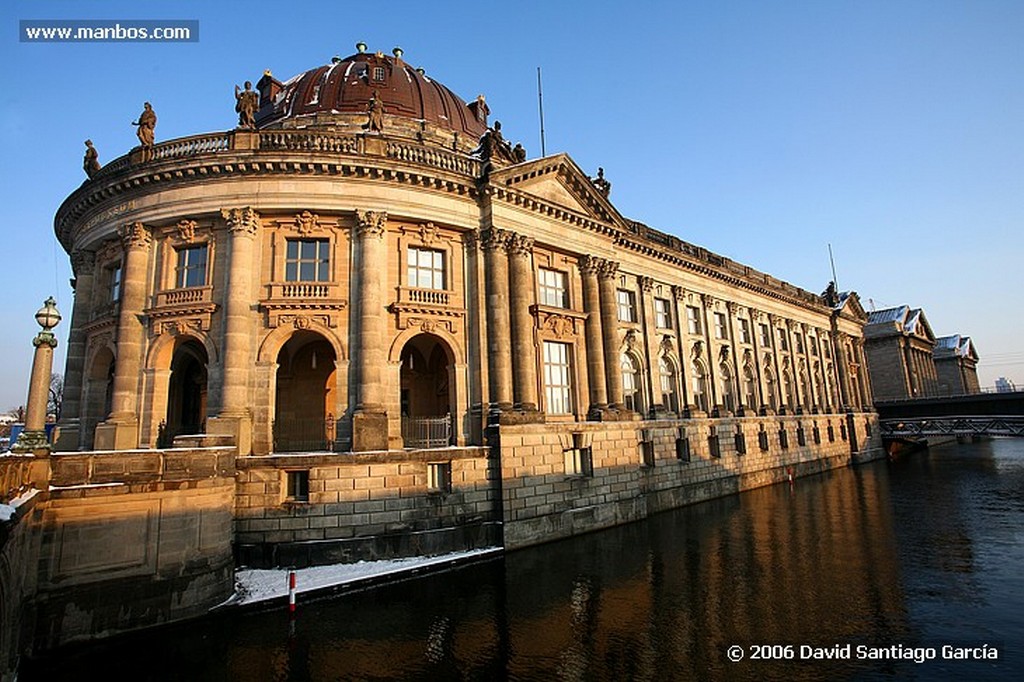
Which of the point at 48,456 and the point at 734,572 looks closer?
the point at 48,456

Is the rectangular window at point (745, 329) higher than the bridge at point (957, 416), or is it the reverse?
the rectangular window at point (745, 329)

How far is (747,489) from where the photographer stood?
34125mm

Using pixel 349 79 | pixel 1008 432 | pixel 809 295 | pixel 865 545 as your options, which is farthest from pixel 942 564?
pixel 1008 432

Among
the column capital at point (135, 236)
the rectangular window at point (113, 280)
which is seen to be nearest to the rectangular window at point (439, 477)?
the column capital at point (135, 236)

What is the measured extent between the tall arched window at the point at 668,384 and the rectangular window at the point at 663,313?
2.28m

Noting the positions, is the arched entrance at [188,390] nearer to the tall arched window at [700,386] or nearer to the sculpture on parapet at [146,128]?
the sculpture on parapet at [146,128]

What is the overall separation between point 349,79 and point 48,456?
90.1 ft

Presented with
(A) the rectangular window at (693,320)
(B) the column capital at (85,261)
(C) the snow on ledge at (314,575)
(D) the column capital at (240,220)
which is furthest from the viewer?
(A) the rectangular window at (693,320)

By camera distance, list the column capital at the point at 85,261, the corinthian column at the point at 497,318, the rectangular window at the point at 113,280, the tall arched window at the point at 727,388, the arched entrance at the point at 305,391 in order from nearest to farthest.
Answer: the corinthian column at the point at 497,318
the rectangular window at the point at 113,280
the arched entrance at the point at 305,391
the column capital at the point at 85,261
the tall arched window at the point at 727,388

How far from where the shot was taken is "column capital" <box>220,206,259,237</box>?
19109mm

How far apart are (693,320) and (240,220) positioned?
2864cm

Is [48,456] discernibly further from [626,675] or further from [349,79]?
[349,79]

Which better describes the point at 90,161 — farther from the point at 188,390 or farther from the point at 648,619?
the point at 648,619

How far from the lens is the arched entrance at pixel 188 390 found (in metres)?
23.0
